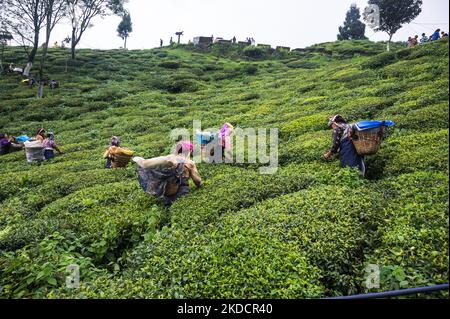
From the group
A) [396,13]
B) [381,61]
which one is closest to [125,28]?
[396,13]

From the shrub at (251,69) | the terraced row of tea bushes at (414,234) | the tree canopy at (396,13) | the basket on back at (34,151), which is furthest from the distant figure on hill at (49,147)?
the tree canopy at (396,13)

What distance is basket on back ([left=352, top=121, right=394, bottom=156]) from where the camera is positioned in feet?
27.2

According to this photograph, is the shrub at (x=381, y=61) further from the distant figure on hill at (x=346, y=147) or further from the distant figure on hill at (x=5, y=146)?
the distant figure on hill at (x=5, y=146)

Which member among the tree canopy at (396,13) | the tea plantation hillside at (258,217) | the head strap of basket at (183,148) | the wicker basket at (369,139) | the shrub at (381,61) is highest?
the tree canopy at (396,13)

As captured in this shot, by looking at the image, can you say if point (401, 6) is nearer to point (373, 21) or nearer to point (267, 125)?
point (373, 21)

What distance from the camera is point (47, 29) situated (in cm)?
3450

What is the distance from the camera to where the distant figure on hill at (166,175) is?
27.8 ft

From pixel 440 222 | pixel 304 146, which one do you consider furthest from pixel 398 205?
pixel 304 146

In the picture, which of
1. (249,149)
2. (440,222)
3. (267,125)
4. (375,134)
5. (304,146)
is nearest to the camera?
(440,222)

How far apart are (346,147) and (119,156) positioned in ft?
26.5

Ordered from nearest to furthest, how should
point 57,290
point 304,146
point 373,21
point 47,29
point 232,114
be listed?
1. point 57,290
2. point 304,146
3. point 232,114
4. point 47,29
5. point 373,21

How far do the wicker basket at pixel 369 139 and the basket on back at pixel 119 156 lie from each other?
8.20 meters

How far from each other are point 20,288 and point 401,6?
53.4 metres

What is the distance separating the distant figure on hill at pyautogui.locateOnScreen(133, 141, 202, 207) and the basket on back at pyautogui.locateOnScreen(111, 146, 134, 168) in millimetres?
4351
